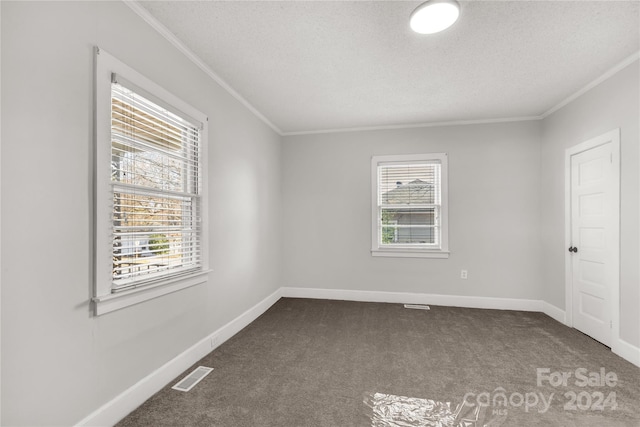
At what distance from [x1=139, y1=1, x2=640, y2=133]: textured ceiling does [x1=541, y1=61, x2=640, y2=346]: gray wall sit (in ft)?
0.70

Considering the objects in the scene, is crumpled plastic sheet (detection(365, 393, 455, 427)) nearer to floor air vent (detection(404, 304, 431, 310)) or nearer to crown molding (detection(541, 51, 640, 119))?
floor air vent (detection(404, 304, 431, 310))

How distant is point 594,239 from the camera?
126 inches

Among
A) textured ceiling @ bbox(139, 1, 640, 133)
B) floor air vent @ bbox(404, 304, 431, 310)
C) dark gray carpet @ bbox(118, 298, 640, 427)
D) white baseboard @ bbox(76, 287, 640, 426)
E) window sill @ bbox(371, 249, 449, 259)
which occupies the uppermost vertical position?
textured ceiling @ bbox(139, 1, 640, 133)

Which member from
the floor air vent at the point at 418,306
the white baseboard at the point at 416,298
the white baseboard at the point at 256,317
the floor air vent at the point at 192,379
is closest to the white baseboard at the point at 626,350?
the white baseboard at the point at 256,317

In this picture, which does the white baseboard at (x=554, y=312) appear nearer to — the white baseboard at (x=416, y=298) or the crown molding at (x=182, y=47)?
the white baseboard at (x=416, y=298)

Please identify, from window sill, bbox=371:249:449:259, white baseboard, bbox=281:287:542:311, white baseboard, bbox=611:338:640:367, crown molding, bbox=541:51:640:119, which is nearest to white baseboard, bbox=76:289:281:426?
white baseboard, bbox=281:287:542:311

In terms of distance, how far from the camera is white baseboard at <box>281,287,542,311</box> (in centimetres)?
424

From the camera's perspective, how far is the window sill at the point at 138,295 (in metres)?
1.77

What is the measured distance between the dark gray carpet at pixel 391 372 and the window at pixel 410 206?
1.09m

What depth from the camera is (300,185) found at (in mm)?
4969

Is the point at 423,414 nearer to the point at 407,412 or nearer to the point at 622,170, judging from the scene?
the point at 407,412

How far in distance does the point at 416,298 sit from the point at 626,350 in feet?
7.34

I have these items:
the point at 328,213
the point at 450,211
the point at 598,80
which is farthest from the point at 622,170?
the point at 328,213

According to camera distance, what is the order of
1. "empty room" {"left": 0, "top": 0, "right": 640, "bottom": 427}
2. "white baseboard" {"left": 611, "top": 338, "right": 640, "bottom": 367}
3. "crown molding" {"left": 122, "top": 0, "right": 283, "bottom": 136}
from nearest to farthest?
"empty room" {"left": 0, "top": 0, "right": 640, "bottom": 427} → "crown molding" {"left": 122, "top": 0, "right": 283, "bottom": 136} → "white baseboard" {"left": 611, "top": 338, "right": 640, "bottom": 367}
